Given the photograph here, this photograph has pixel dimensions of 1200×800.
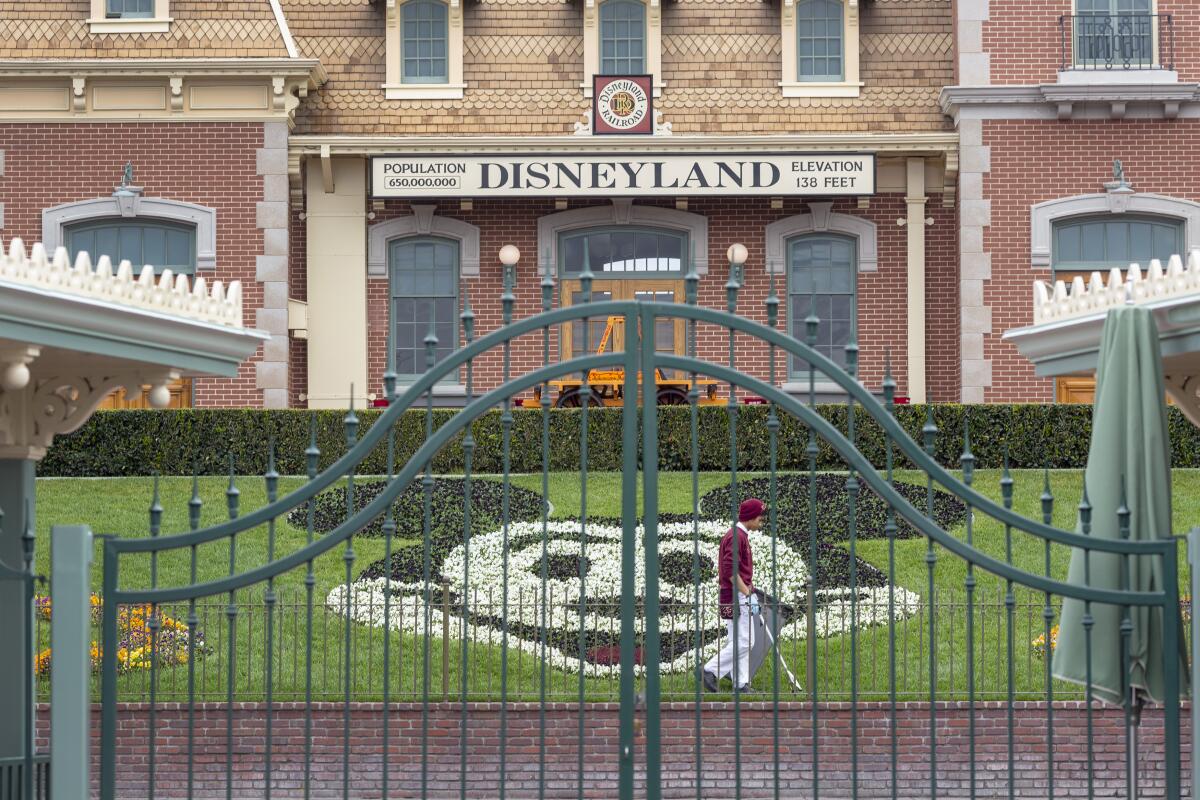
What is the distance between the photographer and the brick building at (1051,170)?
25062 mm

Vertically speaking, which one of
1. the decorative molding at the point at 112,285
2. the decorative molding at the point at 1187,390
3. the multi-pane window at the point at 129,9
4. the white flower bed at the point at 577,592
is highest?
the multi-pane window at the point at 129,9

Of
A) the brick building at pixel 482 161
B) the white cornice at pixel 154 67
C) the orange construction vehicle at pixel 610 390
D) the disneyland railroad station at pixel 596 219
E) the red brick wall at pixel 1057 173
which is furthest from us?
the red brick wall at pixel 1057 173

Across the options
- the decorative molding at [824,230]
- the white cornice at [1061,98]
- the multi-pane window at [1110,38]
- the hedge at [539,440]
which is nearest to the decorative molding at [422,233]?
the hedge at [539,440]

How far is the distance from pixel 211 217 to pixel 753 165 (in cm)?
769

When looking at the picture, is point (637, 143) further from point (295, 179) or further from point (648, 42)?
point (295, 179)

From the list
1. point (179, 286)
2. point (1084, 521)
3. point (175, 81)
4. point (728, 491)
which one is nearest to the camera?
point (1084, 521)

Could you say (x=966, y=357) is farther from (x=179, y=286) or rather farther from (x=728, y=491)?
(x=179, y=286)

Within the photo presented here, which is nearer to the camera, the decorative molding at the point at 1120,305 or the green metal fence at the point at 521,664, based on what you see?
the decorative molding at the point at 1120,305

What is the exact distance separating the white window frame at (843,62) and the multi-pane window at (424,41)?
5047mm

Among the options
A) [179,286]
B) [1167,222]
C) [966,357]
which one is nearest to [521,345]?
[966,357]

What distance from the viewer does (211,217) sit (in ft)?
82.7

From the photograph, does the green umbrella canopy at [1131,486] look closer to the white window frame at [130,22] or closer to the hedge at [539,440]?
the hedge at [539,440]

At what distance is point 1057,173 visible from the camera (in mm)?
25188

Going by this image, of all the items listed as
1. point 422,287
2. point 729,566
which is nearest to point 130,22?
point 422,287
